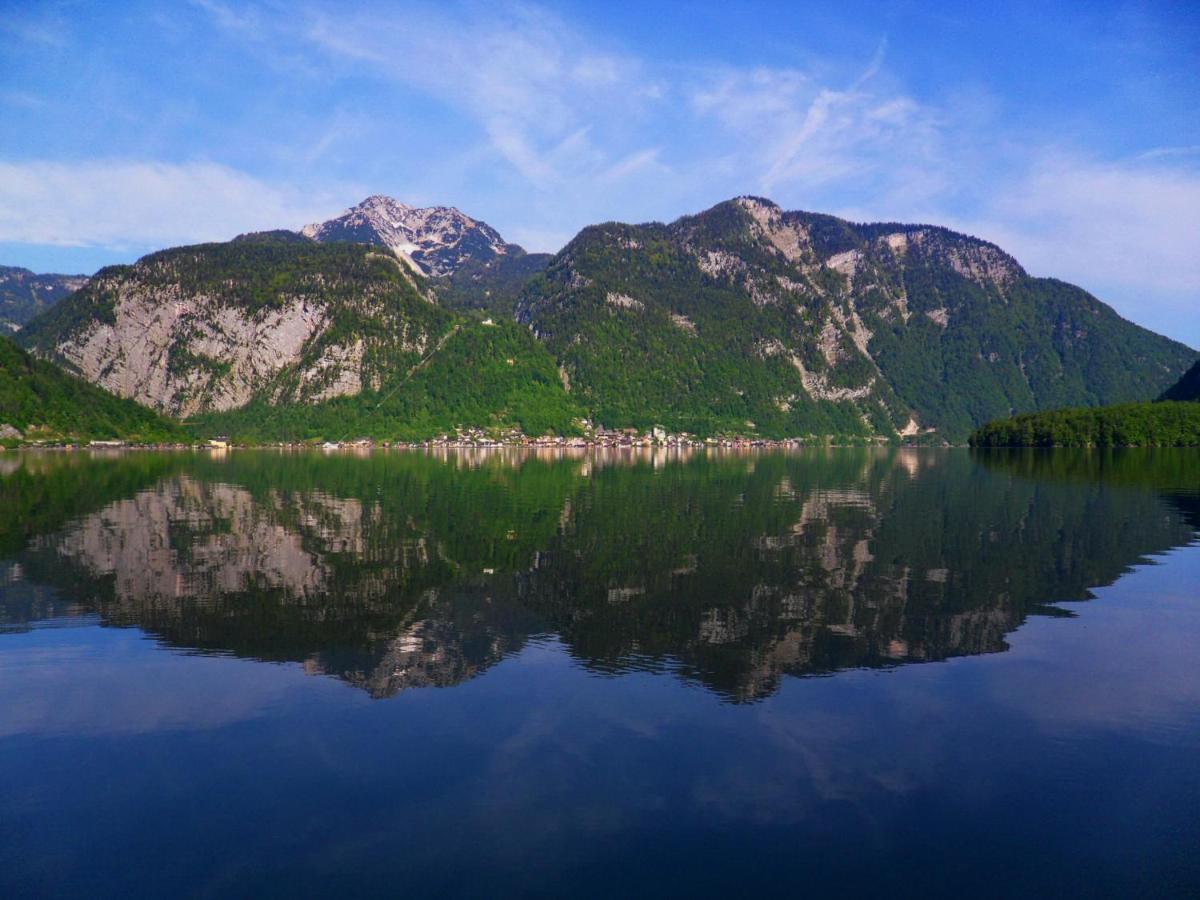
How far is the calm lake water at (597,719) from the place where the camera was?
14617 mm

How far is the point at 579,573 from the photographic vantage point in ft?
131

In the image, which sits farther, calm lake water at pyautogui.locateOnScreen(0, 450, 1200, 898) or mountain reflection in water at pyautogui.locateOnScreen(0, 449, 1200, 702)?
mountain reflection in water at pyautogui.locateOnScreen(0, 449, 1200, 702)

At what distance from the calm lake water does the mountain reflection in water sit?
0.27 meters

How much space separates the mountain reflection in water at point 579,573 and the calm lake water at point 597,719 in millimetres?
269

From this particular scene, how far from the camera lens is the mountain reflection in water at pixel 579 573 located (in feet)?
90.3

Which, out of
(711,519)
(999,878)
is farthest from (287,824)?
(711,519)

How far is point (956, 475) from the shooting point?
4744 inches

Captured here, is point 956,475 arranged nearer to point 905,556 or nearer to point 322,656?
point 905,556

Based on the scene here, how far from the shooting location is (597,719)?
21047 millimetres

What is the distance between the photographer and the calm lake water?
575 inches

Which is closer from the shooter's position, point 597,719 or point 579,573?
point 597,719

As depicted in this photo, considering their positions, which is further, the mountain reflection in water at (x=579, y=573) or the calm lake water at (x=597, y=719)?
the mountain reflection in water at (x=579, y=573)

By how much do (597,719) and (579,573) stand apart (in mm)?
18843

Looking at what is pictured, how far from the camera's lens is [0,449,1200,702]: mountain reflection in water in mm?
27531
